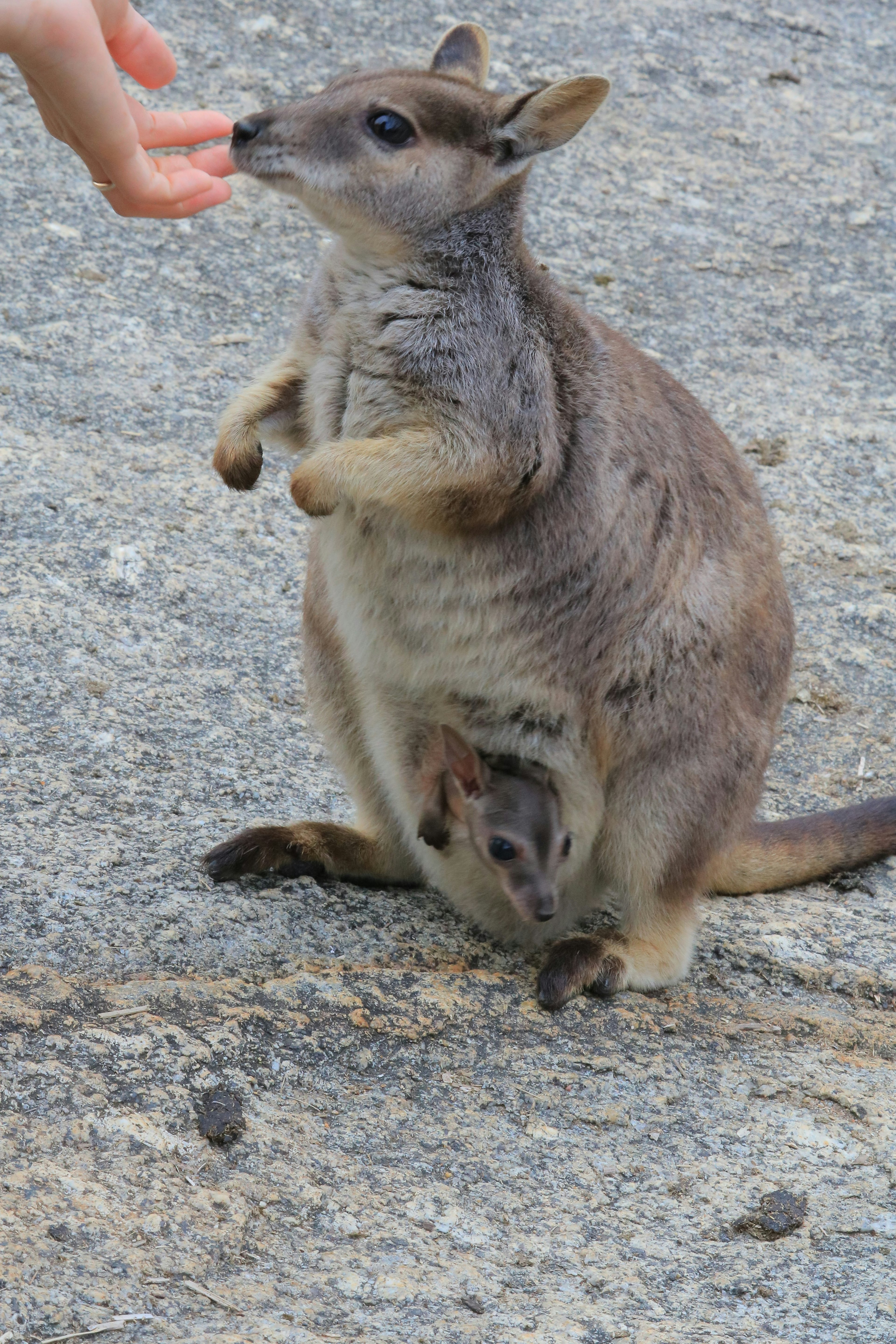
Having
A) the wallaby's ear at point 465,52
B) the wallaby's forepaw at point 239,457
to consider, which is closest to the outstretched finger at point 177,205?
the wallaby's forepaw at point 239,457

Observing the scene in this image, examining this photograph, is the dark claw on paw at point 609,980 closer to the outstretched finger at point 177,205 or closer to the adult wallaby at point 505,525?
the adult wallaby at point 505,525

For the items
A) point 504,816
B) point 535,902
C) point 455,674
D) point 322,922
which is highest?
point 455,674

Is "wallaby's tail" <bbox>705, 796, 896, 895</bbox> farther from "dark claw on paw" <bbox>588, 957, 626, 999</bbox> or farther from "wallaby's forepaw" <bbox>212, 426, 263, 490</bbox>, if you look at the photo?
"wallaby's forepaw" <bbox>212, 426, 263, 490</bbox>

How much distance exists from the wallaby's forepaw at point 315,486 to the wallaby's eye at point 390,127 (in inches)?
31.9

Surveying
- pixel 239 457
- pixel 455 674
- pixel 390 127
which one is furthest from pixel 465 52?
pixel 455 674

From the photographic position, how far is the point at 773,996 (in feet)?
12.6

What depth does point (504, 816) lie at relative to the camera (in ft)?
11.7

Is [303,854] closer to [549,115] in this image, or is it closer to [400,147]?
[400,147]

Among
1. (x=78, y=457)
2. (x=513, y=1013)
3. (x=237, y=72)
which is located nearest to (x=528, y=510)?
(x=513, y=1013)

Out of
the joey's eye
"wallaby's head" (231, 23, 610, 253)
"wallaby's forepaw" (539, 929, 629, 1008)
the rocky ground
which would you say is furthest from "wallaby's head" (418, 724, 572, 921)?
"wallaby's head" (231, 23, 610, 253)

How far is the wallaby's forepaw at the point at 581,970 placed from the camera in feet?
11.5

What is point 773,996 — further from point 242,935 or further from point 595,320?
point 595,320

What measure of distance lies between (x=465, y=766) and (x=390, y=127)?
1.60m

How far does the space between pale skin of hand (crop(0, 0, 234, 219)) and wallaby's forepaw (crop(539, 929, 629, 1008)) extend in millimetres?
2056
